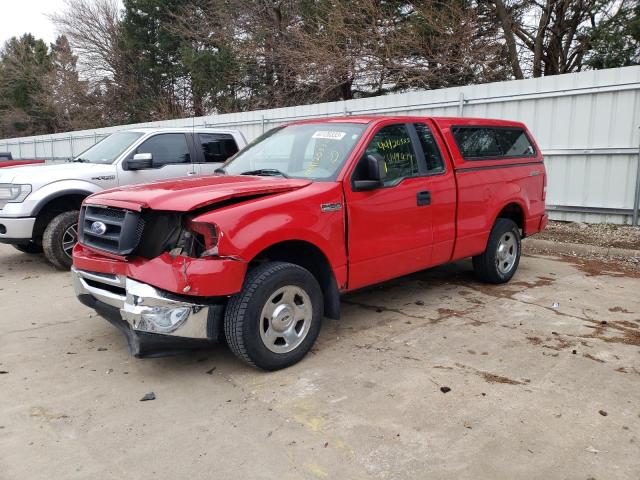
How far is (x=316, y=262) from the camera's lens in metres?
4.12

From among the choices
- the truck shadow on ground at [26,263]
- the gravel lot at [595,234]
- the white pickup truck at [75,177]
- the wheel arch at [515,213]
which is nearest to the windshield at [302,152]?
the white pickup truck at [75,177]

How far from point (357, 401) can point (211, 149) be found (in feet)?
19.1

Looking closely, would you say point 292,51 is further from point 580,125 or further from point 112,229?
point 112,229

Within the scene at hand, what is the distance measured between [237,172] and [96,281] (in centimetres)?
161

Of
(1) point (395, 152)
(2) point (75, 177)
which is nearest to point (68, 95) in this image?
(2) point (75, 177)

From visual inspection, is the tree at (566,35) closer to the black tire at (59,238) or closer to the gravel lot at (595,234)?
the gravel lot at (595,234)

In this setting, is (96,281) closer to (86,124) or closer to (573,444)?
(573,444)

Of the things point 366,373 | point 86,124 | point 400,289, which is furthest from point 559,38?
point 86,124

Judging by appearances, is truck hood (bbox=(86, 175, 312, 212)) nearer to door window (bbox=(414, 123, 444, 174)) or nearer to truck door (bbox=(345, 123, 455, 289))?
truck door (bbox=(345, 123, 455, 289))

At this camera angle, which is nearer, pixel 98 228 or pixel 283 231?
pixel 283 231

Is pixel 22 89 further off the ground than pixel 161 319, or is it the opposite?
pixel 22 89

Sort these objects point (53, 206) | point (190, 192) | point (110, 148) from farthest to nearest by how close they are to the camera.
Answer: point (110, 148), point (53, 206), point (190, 192)

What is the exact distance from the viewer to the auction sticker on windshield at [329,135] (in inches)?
178

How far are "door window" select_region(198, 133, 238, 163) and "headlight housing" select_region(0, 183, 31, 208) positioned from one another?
2.56m
